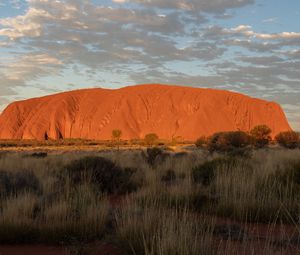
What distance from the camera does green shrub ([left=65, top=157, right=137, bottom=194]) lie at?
425 inches

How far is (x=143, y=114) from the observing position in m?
90.9

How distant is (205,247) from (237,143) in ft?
106

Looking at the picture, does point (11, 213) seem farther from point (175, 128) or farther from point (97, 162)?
point (175, 128)

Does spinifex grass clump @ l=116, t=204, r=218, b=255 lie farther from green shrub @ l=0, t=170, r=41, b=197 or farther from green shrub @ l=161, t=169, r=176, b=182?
green shrub @ l=161, t=169, r=176, b=182

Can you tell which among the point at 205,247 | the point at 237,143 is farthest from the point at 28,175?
the point at 237,143

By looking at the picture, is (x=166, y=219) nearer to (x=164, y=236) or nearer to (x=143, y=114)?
(x=164, y=236)

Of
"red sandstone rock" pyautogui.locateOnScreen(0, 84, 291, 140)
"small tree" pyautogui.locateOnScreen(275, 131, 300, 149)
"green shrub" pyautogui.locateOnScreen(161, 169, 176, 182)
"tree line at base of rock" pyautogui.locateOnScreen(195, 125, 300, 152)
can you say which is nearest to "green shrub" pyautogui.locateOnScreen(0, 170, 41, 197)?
"green shrub" pyautogui.locateOnScreen(161, 169, 176, 182)

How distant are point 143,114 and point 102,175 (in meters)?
79.8

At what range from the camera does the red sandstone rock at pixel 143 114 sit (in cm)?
8731

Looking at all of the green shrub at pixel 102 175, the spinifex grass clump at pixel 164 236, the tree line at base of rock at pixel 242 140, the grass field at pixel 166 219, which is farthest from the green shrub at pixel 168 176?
the tree line at base of rock at pixel 242 140

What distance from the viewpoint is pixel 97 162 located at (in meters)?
11.8

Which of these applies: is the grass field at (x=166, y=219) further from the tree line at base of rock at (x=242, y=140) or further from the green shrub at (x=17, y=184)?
the tree line at base of rock at (x=242, y=140)

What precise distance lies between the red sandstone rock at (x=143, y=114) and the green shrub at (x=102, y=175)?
71932mm

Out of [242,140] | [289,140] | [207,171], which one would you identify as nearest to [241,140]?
[242,140]
